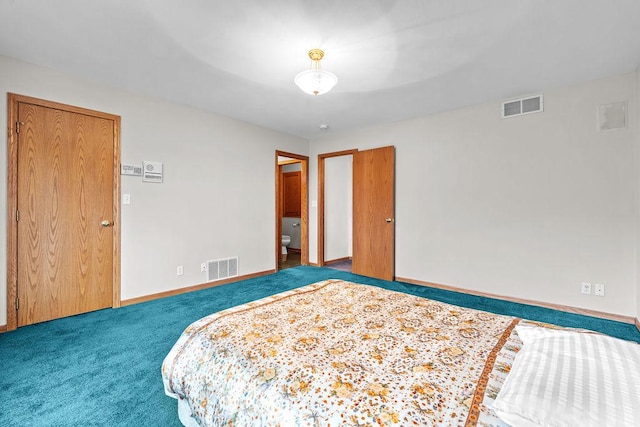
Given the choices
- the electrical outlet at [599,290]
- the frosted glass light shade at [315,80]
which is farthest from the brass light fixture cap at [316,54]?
the electrical outlet at [599,290]

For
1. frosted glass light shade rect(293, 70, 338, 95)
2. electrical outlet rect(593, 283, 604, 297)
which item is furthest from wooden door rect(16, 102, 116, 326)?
electrical outlet rect(593, 283, 604, 297)

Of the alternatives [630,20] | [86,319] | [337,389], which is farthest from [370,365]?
[86,319]

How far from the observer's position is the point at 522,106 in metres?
3.34

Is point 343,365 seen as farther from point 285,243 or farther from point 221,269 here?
point 285,243

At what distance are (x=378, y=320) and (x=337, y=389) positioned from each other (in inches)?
24.2

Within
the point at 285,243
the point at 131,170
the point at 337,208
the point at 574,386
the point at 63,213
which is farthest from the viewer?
the point at 285,243

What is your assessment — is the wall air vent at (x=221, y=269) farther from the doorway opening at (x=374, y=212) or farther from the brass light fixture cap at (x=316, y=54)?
the brass light fixture cap at (x=316, y=54)

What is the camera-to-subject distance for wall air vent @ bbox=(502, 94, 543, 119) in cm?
326

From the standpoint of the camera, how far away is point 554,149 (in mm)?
3182

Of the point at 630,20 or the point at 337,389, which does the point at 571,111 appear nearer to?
the point at 630,20

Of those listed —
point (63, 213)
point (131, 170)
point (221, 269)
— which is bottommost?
point (221, 269)

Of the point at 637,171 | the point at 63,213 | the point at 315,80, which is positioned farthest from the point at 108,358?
the point at 637,171

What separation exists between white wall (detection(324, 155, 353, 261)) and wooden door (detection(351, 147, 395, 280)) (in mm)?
956

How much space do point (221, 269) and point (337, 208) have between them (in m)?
2.76
